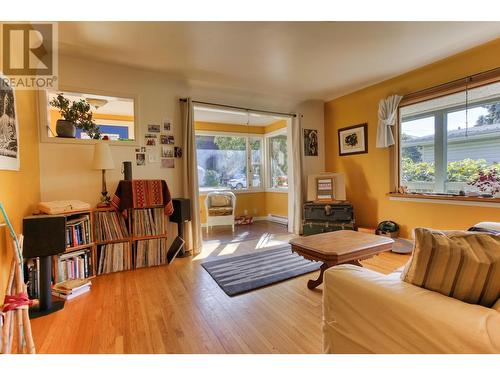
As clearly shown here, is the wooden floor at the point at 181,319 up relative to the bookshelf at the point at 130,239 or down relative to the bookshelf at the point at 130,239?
down

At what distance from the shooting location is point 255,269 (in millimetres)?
2727

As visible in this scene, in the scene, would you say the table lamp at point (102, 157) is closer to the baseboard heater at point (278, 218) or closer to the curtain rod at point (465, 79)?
the baseboard heater at point (278, 218)

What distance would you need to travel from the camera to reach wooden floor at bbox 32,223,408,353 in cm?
151

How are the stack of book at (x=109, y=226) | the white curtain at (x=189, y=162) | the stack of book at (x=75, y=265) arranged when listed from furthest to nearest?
the white curtain at (x=189, y=162) < the stack of book at (x=109, y=226) < the stack of book at (x=75, y=265)

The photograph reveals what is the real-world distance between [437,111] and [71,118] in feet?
14.6

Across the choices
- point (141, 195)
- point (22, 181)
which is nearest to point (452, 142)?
point (141, 195)

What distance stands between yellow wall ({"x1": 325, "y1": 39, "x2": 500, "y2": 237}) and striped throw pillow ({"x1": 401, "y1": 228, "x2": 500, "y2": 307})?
248 cm

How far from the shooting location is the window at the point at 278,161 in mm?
5691

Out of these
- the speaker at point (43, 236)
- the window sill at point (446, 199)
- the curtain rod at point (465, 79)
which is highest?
the curtain rod at point (465, 79)

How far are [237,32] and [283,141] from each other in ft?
11.6

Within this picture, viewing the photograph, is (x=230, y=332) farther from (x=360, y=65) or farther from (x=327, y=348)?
(x=360, y=65)

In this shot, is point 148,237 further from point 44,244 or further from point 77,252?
point 44,244

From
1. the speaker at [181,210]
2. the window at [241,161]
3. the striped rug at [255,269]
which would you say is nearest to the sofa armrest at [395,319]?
the striped rug at [255,269]

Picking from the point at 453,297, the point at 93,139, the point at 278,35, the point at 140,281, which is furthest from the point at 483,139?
the point at 93,139
